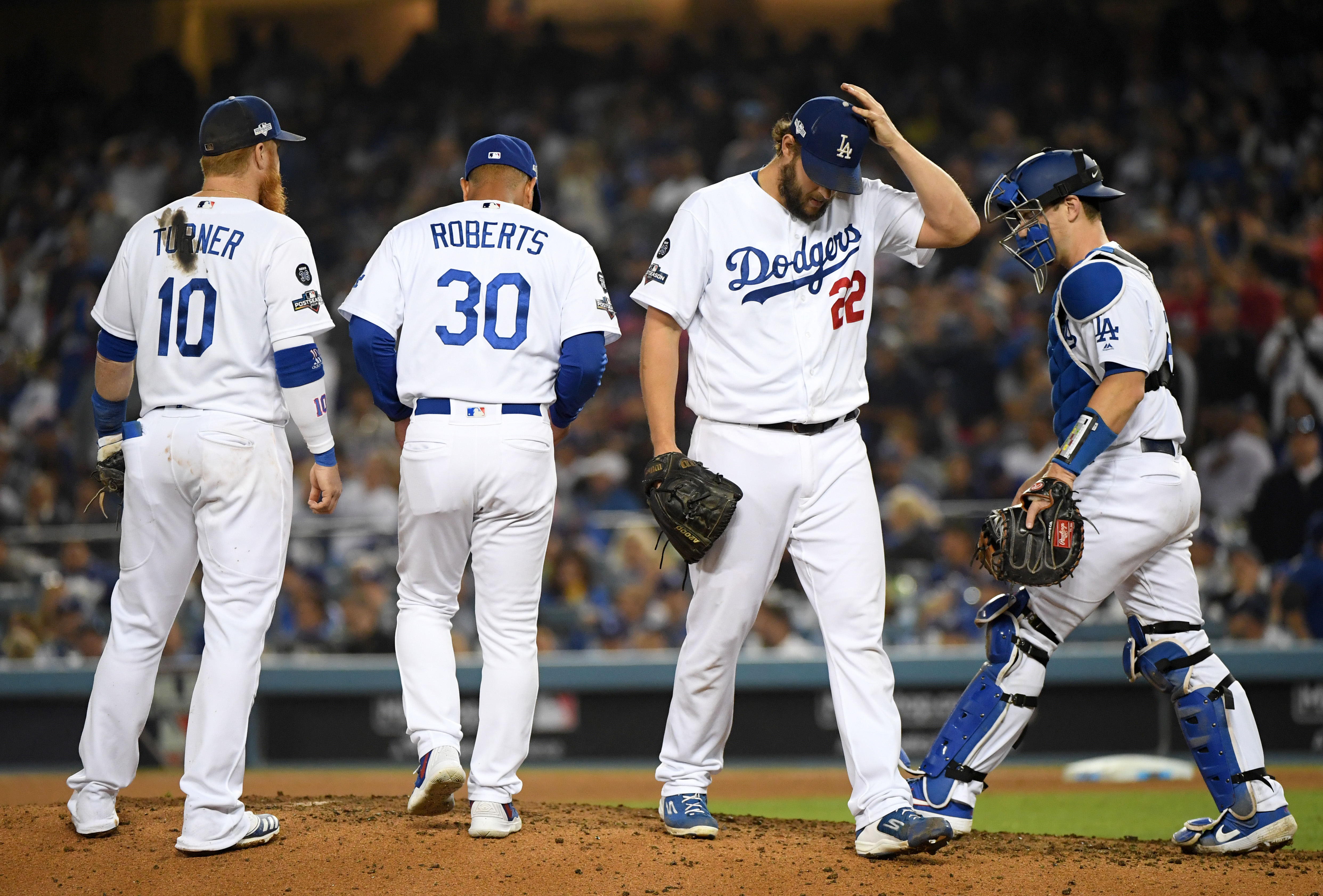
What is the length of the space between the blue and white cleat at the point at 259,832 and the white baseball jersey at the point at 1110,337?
284cm

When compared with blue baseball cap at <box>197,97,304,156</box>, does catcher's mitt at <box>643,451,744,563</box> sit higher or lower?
lower

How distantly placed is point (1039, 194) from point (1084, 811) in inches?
130

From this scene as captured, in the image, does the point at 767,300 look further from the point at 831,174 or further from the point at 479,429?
the point at 479,429

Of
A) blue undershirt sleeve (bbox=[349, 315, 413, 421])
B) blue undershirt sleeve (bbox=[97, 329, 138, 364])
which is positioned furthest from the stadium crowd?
blue undershirt sleeve (bbox=[97, 329, 138, 364])

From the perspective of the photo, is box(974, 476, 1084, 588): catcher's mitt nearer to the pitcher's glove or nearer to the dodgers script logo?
the dodgers script logo

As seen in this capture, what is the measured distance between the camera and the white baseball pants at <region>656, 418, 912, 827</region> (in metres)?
3.81

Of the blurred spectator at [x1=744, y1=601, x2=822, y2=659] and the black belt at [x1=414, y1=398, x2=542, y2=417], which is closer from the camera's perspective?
the black belt at [x1=414, y1=398, x2=542, y2=417]

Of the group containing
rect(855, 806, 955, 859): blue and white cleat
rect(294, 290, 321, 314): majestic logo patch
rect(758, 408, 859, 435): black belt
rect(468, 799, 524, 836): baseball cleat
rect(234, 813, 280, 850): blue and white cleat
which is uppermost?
rect(294, 290, 321, 314): majestic logo patch

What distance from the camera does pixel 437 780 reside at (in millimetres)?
3807

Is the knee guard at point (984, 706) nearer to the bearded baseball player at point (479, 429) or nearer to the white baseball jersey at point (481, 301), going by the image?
the bearded baseball player at point (479, 429)

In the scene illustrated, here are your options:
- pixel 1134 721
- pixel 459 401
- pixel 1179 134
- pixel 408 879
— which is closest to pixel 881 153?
pixel 1179 134

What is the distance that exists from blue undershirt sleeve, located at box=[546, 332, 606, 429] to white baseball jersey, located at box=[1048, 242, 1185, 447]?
152 cm

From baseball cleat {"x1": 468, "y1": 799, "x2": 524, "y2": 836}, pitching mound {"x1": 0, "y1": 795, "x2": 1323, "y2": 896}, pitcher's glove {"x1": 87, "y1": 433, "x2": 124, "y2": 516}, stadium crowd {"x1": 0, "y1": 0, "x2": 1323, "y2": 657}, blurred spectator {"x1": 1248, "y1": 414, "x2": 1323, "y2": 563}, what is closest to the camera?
pitching mound {"x1": 0, "y1": 795, "x2": 1323, "y2": 896}

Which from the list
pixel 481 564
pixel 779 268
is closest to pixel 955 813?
pixel 481 564
